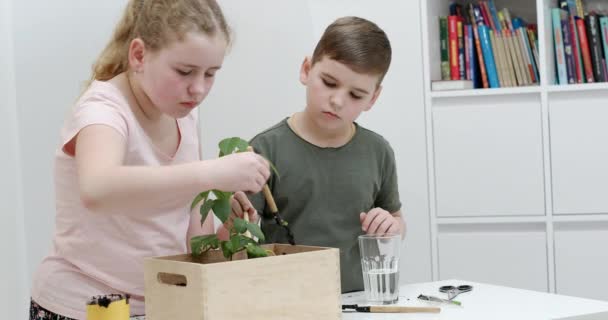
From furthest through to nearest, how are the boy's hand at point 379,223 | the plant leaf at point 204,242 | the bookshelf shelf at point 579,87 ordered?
the bookshelf shelf at point 579,87 < the boy's hand at point 379,223 < the plant leaf at point 204,242

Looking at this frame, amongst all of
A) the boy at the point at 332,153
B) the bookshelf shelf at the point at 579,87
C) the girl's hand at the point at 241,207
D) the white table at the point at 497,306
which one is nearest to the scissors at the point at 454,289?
the white table at the point at 497,306

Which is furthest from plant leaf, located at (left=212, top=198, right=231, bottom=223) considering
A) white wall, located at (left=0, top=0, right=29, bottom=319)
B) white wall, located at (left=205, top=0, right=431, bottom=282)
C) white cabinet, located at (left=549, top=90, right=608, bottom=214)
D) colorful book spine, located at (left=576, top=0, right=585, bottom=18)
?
colorful book spine, located at (left=576, top=0, right=585, bottom=18)

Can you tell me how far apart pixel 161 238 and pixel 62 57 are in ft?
5.13

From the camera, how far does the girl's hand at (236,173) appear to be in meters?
1.26

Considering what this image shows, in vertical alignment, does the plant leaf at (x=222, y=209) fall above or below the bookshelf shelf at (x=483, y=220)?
above

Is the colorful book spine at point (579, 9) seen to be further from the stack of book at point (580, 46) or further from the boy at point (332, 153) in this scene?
the boy at point (332, 153)

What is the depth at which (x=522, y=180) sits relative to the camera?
3082 millimetres

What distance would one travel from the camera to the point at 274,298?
4.15 feet

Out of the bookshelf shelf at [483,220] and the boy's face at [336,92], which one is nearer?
the boy's face at [336,92]

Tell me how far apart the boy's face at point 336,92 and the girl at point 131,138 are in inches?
16.5

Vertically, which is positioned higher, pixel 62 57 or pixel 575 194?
pixel 62 57

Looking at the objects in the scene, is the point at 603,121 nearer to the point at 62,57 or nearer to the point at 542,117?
the point at 542,117

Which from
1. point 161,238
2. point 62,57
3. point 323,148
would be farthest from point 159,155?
point 62,57

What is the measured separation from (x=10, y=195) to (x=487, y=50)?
1806 mm
